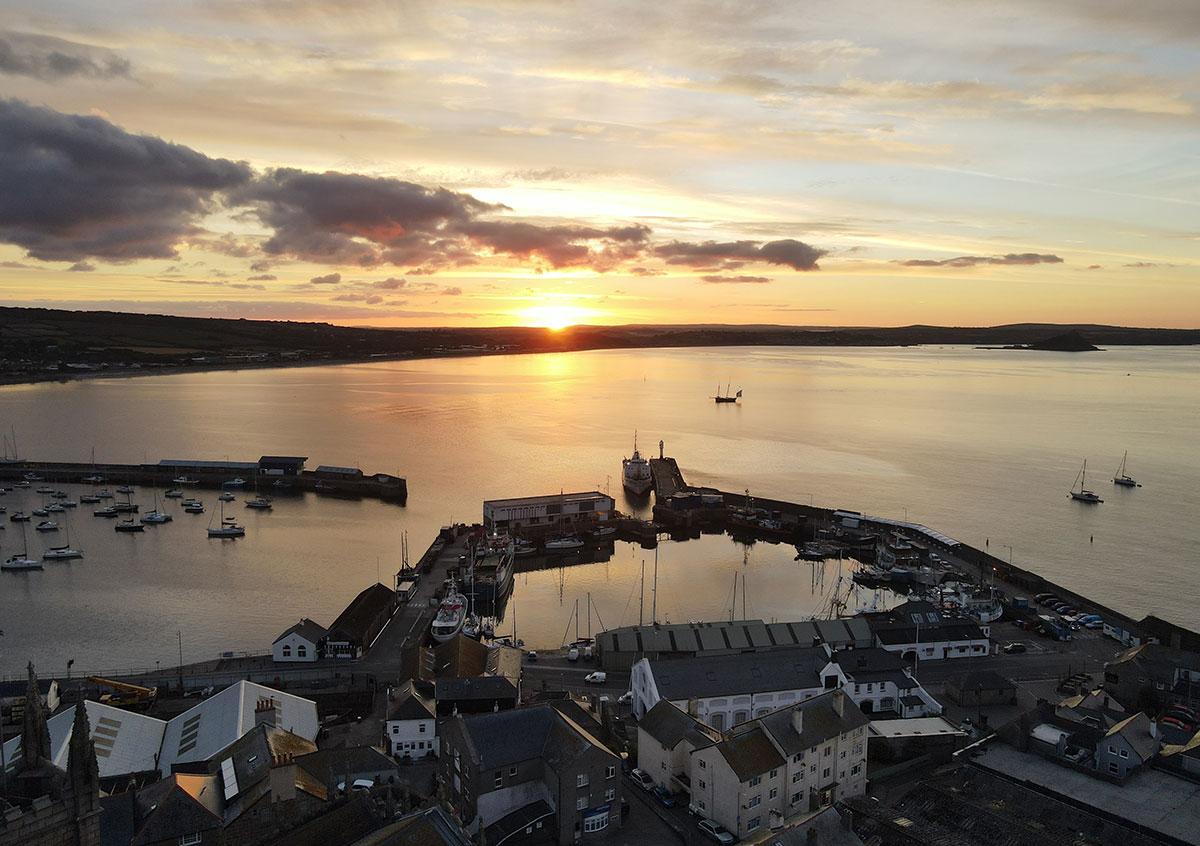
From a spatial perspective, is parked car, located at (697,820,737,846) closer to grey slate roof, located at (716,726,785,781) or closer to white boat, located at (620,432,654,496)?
grey slate roof, located at (716,726,785,781)

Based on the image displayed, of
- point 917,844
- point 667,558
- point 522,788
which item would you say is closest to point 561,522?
point 667,558

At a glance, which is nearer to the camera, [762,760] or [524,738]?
[762,760]

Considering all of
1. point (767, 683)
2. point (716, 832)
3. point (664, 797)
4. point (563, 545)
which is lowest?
point (563, 545)

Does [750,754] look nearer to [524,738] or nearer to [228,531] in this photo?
[524,738]

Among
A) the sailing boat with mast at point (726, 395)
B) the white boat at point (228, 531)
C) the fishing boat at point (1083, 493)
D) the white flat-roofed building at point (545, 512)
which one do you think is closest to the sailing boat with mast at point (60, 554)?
the white boat at point (228, 531)

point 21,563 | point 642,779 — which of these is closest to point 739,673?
point 642,779
